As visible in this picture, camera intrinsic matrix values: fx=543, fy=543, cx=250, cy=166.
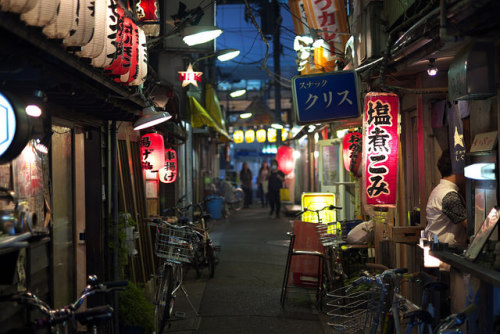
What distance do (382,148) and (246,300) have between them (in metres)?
4.52

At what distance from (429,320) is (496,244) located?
4.75ft

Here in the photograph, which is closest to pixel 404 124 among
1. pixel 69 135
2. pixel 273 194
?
pixel 69 135

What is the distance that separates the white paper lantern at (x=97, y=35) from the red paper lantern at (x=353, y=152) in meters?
7.50

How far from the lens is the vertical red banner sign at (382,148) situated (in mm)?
9180

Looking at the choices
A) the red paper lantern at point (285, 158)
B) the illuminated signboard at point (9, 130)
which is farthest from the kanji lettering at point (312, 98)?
the red paper lantern at point (285, 158)

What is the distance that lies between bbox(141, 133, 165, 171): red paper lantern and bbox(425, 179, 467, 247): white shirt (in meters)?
7.17

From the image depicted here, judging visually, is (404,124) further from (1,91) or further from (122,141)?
(1,91)

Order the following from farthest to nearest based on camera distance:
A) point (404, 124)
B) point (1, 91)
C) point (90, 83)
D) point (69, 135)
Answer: point (404, 124) → point (69, 135) → point (90, 83) → point (1, 91)

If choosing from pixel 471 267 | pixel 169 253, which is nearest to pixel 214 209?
pixel 169 253

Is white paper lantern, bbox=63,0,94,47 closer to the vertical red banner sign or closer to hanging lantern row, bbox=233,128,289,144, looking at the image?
the vertical red banner sign

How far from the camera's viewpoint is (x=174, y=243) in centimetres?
882

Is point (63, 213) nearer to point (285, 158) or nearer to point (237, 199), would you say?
point (285, 158)

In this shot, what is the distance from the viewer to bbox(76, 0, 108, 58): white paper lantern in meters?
6.09

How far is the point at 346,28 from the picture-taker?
13.8 meters
